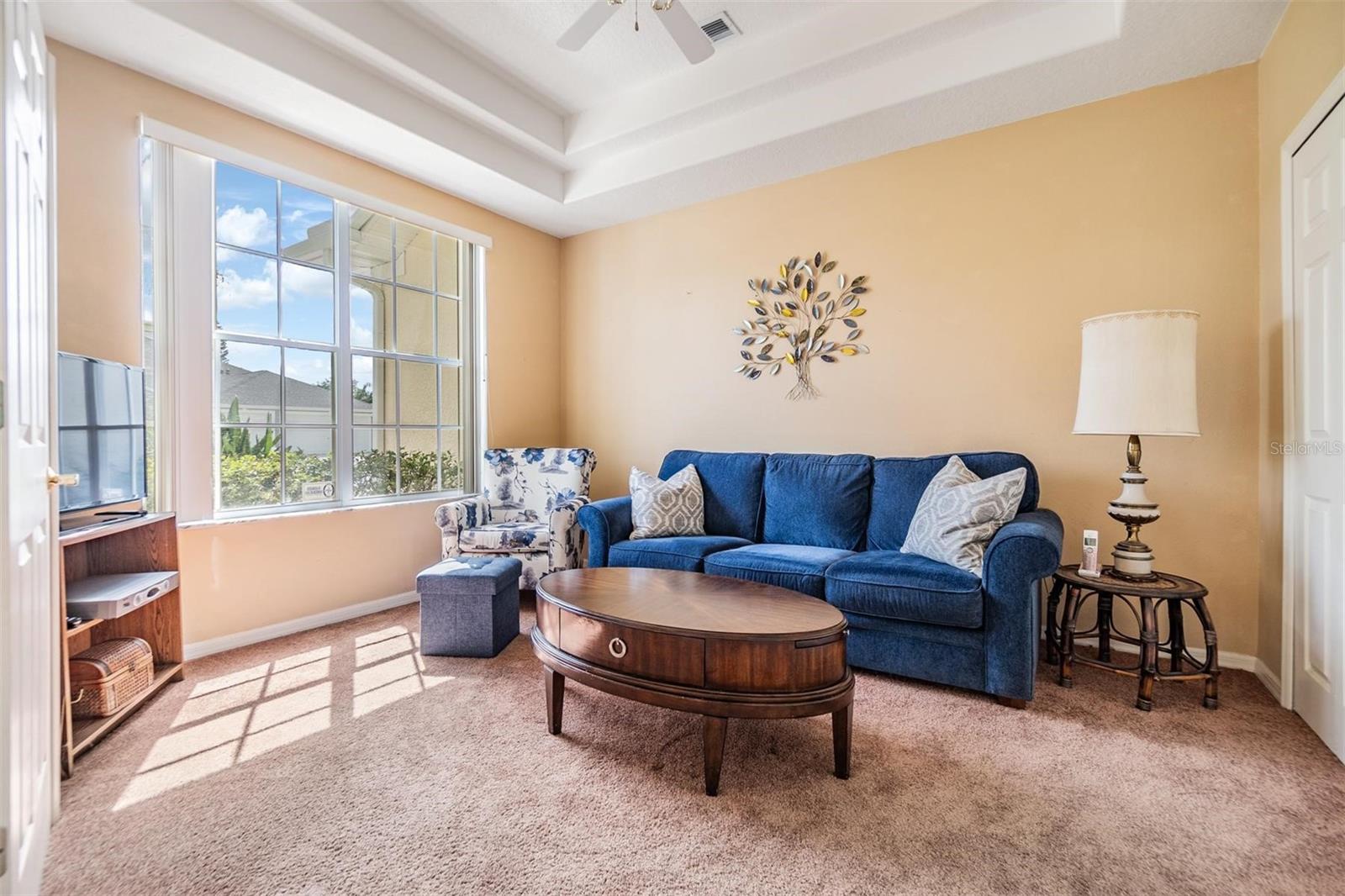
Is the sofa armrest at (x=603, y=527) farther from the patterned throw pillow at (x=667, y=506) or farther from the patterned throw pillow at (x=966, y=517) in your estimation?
the patterned throw pillow at (x=966, y=517)

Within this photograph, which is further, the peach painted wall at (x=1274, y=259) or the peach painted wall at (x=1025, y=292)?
the peach painted wall at (x=1025, y=292)

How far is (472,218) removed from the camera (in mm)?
4223

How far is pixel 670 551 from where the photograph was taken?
3119 millimetres

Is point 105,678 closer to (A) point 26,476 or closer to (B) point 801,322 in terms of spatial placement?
(A) point 26,476

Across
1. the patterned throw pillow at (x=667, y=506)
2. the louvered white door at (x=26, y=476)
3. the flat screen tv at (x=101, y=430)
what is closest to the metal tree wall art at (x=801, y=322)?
the patterned throw pillow at (x=667, y=506)

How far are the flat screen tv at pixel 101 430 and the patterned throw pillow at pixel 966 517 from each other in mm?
3224

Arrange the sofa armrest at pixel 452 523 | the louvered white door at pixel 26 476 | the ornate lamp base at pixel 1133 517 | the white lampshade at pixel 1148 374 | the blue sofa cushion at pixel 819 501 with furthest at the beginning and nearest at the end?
the sofa armrest at pixel 452 523, the blue sofa cushion at pixel 819 501, the ornate lamp base at pixel 1133 517, the white lampshade at pixel 1148 374, the louvered white door at pixel 26 476

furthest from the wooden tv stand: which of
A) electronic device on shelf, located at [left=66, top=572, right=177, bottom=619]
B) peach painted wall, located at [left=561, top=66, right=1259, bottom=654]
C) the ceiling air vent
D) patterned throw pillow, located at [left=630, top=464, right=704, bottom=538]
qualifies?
the ceiling air vent

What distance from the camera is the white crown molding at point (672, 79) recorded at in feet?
8.18

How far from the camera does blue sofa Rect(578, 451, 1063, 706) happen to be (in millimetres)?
2297

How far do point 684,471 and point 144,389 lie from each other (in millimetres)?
2611

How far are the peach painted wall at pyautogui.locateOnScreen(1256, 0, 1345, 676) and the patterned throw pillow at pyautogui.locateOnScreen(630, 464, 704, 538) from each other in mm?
2563

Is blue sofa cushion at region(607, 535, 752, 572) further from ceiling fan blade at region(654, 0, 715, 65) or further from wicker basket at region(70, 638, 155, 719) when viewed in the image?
ceiling fan blade at region(654, 0, 715, 65)

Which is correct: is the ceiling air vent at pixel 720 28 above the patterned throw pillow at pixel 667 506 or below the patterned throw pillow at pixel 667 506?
above
